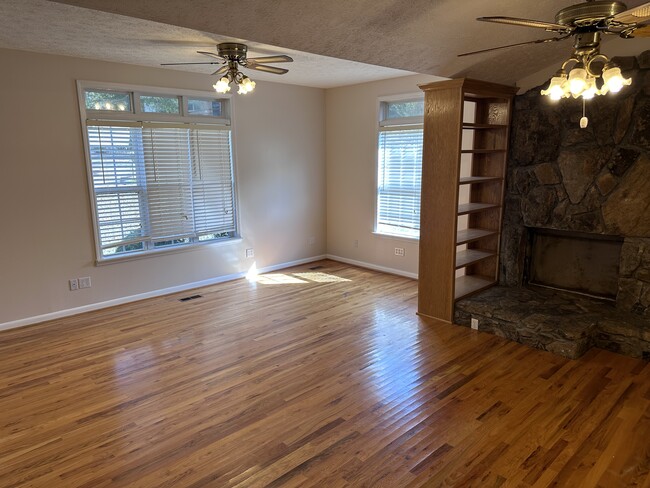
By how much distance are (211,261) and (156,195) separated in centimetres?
109

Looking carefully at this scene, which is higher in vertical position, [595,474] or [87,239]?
[87,239]

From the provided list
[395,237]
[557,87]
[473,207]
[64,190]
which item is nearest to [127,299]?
[64,190]

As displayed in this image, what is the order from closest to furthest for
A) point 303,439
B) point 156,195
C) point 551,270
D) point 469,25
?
point 303,439
point 469,25
point 551,270
point 156,195

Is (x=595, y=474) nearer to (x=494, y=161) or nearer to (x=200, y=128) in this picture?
(x=494, y=161)

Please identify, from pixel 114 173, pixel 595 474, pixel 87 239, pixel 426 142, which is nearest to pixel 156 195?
pixel 114 173

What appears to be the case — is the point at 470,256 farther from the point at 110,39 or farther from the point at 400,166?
the point at 110,39

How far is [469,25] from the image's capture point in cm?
286

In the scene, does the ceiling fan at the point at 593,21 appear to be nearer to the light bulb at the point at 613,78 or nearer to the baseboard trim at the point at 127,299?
the light bulb at the point at 613,78

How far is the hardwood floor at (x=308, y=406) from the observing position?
2.24m

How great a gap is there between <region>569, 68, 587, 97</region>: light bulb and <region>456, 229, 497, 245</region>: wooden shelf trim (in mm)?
2129

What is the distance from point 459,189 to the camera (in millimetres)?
4207

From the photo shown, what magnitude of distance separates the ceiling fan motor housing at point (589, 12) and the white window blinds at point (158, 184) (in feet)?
13.6

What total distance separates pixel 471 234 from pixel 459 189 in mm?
529

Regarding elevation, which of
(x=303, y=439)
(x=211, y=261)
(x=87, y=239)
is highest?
(x=87, y=239)
